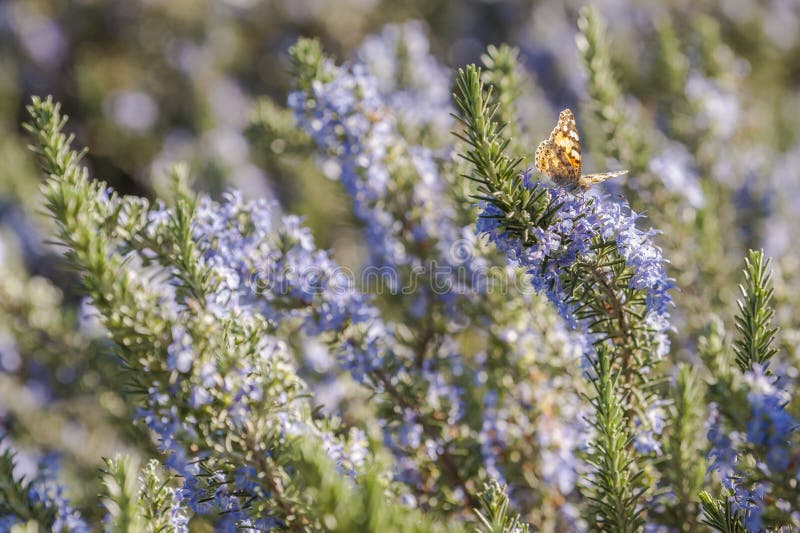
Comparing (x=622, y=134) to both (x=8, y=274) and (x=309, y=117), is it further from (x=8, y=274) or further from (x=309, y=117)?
(x=8, y=274)

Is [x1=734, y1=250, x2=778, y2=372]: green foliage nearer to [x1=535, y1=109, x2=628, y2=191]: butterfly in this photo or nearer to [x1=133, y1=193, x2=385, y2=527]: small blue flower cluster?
[x1=535, y1=109, x2=628, y2=191]: butterfly

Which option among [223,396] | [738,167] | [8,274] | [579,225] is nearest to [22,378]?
[8,274]

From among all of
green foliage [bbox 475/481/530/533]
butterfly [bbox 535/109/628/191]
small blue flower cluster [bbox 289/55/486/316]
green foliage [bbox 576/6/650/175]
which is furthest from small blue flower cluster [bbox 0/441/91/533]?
green foliage [bbox 576/6/650/175]

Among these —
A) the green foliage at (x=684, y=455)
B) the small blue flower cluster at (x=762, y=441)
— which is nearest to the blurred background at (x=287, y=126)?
the green foliage at (x=684, y=455)

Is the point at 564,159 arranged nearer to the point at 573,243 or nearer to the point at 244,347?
the point at 573,243

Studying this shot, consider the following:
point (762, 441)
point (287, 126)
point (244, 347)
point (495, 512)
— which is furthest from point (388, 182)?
point (762, 441)
